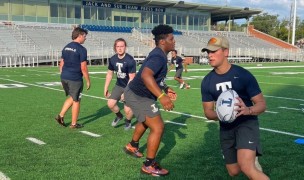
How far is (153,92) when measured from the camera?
506cm

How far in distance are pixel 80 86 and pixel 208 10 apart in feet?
194

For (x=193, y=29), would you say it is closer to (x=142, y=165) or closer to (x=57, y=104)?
(x=57, y=104)

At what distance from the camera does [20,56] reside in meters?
36.0

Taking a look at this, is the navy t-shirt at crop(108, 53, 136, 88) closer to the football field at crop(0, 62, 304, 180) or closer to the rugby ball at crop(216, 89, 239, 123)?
the football field at crop(0, 62, 304, 180)

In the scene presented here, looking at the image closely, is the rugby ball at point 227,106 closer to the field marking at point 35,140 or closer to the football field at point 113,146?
the football field at point 113,146

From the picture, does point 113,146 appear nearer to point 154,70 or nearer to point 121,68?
point 121,68

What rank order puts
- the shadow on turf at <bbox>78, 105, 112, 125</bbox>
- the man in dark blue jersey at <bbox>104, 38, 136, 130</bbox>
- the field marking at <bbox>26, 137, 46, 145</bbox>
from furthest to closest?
the shadow on turf at <bbox>78, 105, 112, 125</bbox>, the man in dark blue jersey at <bbox>104, 38, 136, 130</bbox>, the field marking at <bbox>26, 137, 46, 145</bbox>

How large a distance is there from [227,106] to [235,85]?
0.38m

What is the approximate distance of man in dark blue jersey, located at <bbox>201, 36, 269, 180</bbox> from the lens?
406 centimetres

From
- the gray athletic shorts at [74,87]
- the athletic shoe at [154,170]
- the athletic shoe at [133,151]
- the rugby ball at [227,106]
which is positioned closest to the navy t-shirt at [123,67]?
the gray athletic shorts at [74,87]

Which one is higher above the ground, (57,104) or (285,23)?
(285,23)

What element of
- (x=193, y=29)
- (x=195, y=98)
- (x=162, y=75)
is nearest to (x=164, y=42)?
(x=162, y=75)

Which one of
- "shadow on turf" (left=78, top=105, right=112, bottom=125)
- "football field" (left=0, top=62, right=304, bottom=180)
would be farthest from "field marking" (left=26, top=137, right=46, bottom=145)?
"shadow on turf" (left=78, top=105, right=112, bottom=125)

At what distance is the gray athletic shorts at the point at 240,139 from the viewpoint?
413cm
